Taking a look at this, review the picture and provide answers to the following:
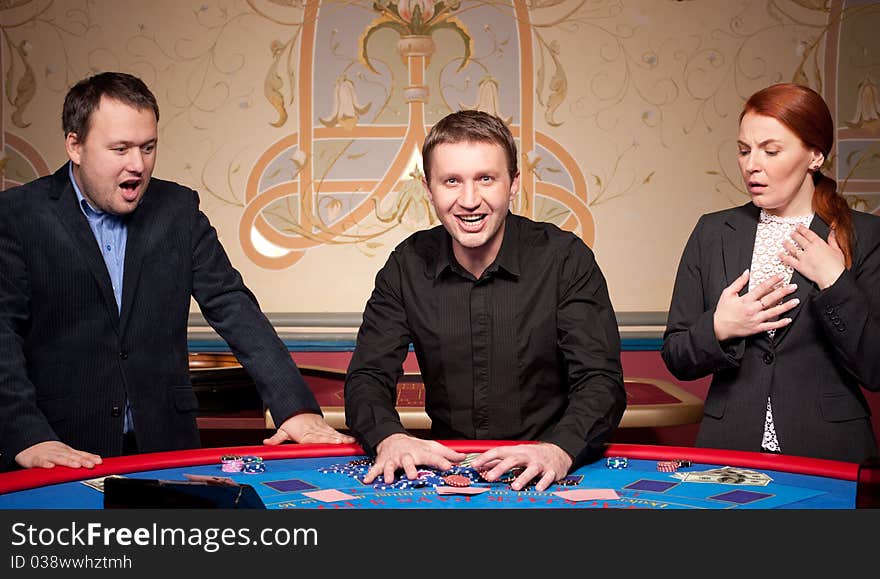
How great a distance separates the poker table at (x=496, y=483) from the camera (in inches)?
76.6

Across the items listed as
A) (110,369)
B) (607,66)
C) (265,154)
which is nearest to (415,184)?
(265,154)

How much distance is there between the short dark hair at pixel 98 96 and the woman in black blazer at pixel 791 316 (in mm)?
1529

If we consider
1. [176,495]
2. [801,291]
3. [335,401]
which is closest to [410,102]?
[335,401]

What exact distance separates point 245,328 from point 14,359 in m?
0.62

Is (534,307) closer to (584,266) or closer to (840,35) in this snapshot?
(584,266)

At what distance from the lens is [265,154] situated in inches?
196

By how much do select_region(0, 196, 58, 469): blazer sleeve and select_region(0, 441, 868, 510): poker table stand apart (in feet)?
0.81

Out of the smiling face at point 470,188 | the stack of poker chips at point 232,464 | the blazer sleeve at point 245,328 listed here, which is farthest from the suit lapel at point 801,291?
the stack of poker chips at point 232,464

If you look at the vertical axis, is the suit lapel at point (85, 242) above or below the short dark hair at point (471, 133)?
below

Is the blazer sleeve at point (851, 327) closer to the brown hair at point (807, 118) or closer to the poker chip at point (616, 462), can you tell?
the brown hair at point (807, 118)

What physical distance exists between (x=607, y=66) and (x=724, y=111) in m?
0.61

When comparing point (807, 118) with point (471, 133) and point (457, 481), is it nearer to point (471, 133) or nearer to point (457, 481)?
point (471, 133)

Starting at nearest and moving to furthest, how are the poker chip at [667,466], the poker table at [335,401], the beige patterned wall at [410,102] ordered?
the poker chip at [667,466] < the poker table at [335,401] < the beige patterned wall at [410,102]

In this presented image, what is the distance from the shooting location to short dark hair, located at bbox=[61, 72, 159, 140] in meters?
2.61
